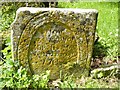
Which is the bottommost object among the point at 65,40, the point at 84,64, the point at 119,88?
the point at 119,88

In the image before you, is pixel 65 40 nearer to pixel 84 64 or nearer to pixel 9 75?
pixel 84 64

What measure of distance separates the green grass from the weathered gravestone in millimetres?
1079

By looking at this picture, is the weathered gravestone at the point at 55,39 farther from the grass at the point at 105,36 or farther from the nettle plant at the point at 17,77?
the grass at the point at 105,36

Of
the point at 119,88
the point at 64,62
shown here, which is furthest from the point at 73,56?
the point at 119,88

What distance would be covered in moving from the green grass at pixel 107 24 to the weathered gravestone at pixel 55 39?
1.08m

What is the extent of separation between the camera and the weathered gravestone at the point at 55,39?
4.21 m

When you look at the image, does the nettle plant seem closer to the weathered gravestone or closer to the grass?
the weathered gravestone

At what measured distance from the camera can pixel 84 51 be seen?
4.44 m

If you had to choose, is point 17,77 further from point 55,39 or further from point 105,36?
point 105,36

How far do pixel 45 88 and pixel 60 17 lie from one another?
94 cm

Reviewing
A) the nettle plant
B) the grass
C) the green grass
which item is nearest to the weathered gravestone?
the nettle plant

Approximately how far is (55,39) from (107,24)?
2813mm

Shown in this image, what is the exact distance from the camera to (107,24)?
6969mm

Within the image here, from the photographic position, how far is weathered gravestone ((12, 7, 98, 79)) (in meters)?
4.21
